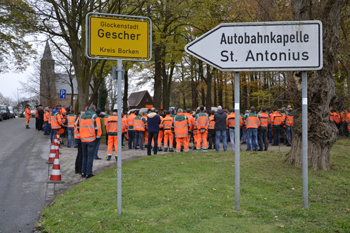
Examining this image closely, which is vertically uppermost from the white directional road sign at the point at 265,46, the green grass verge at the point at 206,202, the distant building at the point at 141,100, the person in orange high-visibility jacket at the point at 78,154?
the distant building at the point at 141,100

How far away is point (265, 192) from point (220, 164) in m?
3.43

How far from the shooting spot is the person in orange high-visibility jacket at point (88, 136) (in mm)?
9398

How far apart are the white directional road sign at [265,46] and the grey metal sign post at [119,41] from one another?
102 cm

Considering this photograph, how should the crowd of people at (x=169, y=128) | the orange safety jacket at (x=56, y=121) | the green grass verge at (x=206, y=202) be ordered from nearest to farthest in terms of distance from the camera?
the green grass verge at (x=206, y=202) → the crowd of people at (x=169, y=128) → the orange safety jacket at (x=56, y=121)

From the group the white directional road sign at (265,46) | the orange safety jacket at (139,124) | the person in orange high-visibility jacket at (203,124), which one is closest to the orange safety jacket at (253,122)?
the person in orange high-visibility jacket at (203,124)

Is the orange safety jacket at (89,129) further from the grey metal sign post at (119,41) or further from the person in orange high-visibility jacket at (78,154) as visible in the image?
the grey metal sign post at (119,41)

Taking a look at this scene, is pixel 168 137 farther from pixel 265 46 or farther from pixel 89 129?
pixel 265 46

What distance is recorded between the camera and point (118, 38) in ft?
17.2

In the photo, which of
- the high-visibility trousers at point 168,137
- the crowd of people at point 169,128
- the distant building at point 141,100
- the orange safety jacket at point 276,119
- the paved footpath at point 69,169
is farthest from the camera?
the distant building at point 141,100

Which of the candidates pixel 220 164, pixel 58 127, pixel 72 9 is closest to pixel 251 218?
pixel 220 164

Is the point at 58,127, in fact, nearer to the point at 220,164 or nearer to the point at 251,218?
the point at 220,164

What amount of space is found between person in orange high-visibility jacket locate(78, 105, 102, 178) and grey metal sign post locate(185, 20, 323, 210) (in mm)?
5493

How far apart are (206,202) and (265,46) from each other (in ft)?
9.74

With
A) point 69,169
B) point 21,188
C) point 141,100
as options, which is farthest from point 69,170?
point 141,100
